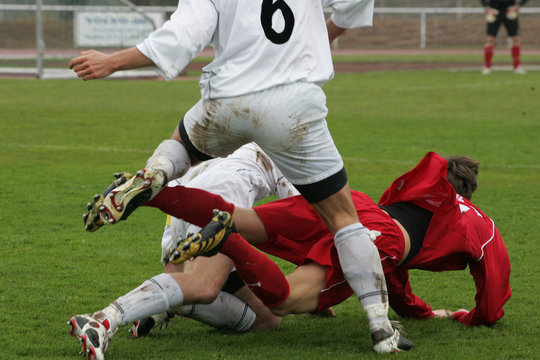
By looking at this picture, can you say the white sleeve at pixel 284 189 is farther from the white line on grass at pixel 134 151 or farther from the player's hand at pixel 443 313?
the white line on grass at pixel 134 151

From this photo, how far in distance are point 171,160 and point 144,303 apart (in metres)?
0.63

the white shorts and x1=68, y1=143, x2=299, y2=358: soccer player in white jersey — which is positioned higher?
the white shorts

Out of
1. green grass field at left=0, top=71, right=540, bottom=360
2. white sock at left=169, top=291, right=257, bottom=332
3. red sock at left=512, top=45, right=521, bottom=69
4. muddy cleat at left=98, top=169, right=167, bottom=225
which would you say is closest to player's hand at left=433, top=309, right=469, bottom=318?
green grass field at left=0, top=71, right=540, bottom=360

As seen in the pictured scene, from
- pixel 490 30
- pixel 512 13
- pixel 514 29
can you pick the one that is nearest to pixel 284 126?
pixel 514 29

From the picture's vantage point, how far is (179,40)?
339 cm

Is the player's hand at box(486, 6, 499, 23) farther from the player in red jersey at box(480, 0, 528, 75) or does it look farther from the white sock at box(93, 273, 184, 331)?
the white sock at box(93, 273, 184, 331)

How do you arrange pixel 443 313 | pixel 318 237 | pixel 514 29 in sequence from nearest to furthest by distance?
pixel 318 237 → pixel 443 313 → pixel 514 29

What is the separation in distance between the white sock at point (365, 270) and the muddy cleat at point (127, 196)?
790 mm

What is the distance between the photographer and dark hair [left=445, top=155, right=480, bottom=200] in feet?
14.7

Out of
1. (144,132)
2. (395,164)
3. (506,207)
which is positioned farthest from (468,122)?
(506,207)

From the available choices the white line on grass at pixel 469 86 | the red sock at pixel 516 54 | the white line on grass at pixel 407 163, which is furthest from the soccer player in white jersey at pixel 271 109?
the red sock at pixel 516 54

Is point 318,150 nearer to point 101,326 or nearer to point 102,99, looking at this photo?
point 101,326

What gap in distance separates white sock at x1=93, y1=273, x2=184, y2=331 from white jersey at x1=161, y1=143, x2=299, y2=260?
59 cm

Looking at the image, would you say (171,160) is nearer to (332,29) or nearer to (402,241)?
(332,29)
